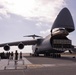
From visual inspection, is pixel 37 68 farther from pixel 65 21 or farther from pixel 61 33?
pixel 65 21

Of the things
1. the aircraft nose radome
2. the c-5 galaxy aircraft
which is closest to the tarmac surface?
the c-5 galaxy aircraft

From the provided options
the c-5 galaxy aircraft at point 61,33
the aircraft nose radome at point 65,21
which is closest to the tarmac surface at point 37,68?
the c-5 galaxy aircraft at point 61,33

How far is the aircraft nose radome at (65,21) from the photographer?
40.7 meters

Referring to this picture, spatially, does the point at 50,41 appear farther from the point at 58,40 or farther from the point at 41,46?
the point at 41,46

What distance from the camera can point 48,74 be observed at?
12.7 meters

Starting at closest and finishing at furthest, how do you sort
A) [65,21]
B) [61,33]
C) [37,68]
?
[37,68]
[61,33]
[65,21]

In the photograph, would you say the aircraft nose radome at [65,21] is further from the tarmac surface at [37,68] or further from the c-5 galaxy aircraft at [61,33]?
the tarmac surface at [37,68]

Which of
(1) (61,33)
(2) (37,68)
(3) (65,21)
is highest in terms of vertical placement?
(3) (65,21)

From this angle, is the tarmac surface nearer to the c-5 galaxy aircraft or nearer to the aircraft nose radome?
the c-5 galaxy aircraft

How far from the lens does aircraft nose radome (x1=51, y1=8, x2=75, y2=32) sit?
1602 inches

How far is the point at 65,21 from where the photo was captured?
40844 mm

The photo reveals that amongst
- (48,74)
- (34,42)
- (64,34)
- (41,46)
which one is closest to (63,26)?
(64,34)

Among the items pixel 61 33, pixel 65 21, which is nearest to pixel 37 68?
pixel 61 33

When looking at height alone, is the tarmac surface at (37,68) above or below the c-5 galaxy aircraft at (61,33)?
below
